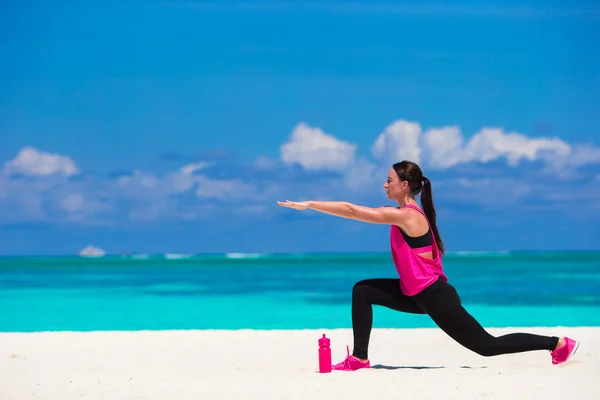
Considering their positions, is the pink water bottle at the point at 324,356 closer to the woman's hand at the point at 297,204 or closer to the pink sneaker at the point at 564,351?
the woman's hand at the point at 297,204

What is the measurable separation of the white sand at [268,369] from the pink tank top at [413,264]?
68cm

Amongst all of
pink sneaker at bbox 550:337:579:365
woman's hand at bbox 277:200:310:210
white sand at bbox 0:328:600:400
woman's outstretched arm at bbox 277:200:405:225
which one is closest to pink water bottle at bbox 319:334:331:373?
white sand at bbox 0:328:600:400

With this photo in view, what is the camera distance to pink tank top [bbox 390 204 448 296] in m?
6.01

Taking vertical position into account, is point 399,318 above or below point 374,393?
above

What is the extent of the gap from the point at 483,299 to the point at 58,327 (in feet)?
44.4

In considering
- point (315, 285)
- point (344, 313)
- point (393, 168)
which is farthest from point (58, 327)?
point (315, 285)

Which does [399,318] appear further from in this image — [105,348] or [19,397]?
[19,397]

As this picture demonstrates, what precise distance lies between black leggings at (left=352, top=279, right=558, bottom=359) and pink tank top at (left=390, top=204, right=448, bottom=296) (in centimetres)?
6

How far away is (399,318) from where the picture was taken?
58.7 ft

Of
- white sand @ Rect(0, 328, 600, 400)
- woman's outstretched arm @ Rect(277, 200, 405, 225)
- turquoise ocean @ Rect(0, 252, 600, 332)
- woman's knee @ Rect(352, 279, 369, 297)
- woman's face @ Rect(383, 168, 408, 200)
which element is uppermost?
turquoise ocean @ Rect(0, 252, 600, 332)

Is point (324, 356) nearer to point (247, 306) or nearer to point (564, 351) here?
point (564, 351)

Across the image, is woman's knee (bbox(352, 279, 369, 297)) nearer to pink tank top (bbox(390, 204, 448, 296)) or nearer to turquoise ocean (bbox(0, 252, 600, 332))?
pink tank top (bbox(390, 204, 448, 296))

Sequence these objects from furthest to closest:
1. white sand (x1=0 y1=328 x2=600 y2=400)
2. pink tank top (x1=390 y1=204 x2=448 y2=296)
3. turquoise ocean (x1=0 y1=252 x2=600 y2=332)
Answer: turquoise ocean (x1=0 y1=252 x2=600 y2=332) → pink tank top (x1=390 y1=204 x2=448 y2=296) → white sand (x1=0 y1=328 x2=600 y2=400)

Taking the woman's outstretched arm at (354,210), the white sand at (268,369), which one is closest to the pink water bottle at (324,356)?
the white sand at (268,369)
